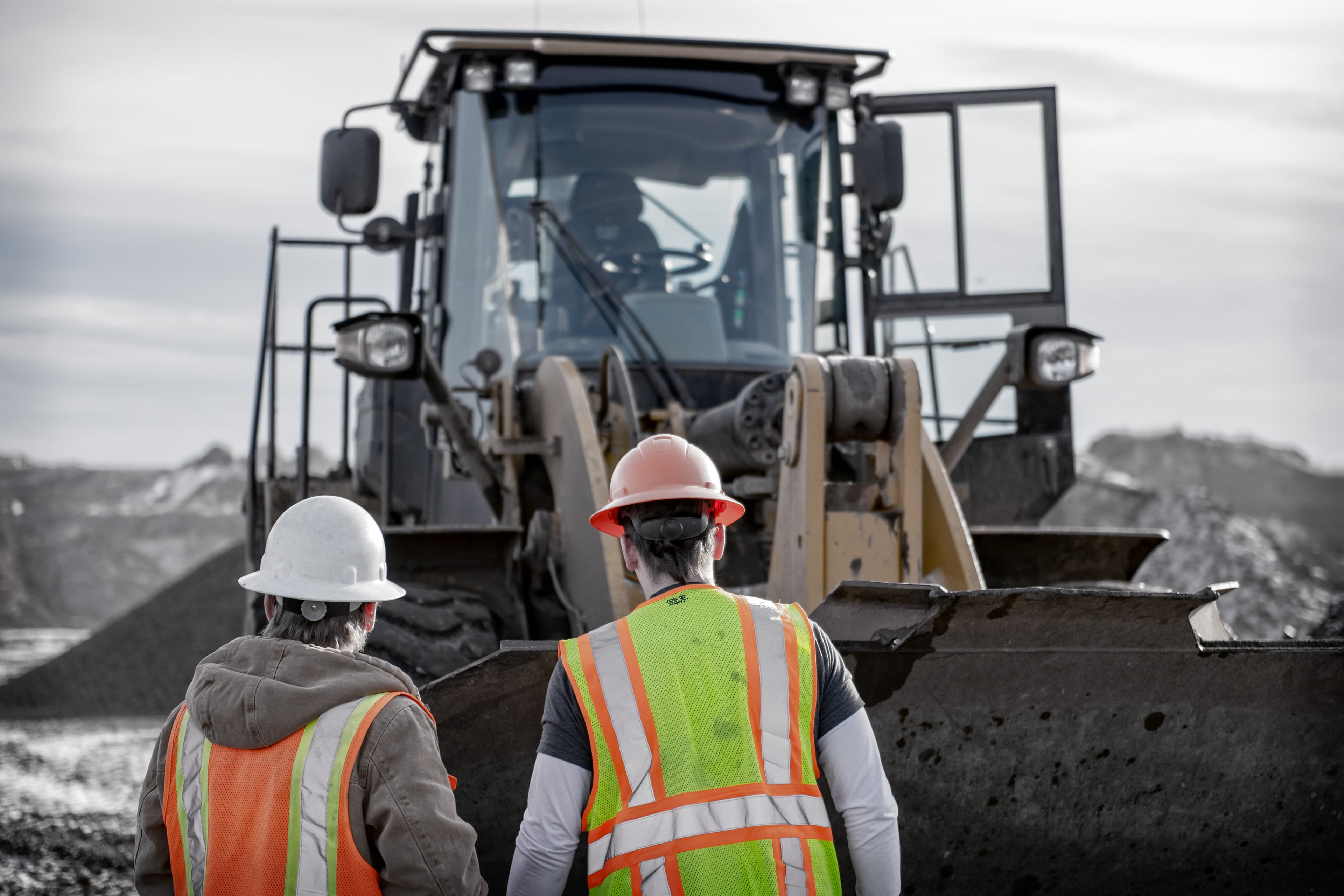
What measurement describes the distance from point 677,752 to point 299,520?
788 millimetres

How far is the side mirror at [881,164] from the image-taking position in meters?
5.40

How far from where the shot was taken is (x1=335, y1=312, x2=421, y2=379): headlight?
165 inches

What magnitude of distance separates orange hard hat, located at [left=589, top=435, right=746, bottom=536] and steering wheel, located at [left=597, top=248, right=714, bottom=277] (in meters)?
2.69

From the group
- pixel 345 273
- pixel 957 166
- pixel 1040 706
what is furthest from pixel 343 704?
pixel 345 273

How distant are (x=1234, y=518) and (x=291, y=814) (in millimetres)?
15773

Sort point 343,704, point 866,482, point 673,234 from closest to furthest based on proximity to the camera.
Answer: point 343,704
point 866,482
point 673,234

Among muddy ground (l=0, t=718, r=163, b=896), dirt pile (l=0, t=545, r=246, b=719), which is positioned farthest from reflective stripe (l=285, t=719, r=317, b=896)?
dirt pile (l=0, t=545, r=246, b=719)

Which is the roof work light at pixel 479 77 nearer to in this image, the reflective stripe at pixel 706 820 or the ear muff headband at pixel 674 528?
the ear muff headband at pixel 674 528

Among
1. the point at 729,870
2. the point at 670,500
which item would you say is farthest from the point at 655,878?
the point at 670,500

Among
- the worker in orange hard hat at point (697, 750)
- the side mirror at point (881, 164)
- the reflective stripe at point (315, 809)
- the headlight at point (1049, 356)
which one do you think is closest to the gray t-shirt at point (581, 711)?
the worker in orange hard hat at point (697, 750)

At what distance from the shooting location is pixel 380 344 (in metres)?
4.23

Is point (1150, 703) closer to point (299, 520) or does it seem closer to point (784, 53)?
point (299, 520)

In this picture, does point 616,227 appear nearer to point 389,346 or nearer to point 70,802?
point 389,346

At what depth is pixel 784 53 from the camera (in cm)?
560
